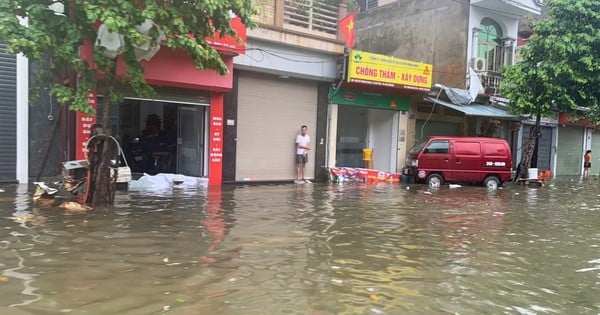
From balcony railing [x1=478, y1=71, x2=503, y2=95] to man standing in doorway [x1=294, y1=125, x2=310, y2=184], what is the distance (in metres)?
8.53

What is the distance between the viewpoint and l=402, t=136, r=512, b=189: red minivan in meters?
15.5

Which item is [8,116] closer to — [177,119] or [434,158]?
[177,119]

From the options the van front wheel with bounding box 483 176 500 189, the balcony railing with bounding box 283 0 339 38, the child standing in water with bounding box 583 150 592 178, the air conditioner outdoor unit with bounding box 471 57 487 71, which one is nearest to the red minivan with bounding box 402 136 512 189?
the van front wheel with bounding box 483 176 500 189

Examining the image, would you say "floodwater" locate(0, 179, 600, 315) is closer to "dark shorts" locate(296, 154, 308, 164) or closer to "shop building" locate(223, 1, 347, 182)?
"shop building" locate(223, 1, 347, 182)

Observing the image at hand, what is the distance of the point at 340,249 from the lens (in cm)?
605

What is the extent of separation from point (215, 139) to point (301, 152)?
2.99m

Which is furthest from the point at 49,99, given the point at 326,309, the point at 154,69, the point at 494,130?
the point at 494,130

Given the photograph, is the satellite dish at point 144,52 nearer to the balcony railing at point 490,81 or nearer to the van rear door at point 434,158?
the van rear door at point 434,158

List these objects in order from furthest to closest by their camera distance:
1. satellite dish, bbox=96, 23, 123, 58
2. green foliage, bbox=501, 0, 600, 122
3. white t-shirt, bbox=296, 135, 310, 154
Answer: green foliage, bbox=501, 0, 600, 122
white t-shirt, bbox=296, 135, 310, 154
satellite dish, bbox=96, 23, 123, 58

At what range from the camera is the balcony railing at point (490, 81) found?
63.5 ft

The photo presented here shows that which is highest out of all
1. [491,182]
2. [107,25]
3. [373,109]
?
[107,25]

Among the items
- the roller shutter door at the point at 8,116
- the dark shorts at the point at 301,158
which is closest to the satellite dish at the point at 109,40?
the roller shutter door at the point at 8,116

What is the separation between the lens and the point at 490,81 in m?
→ 19.7

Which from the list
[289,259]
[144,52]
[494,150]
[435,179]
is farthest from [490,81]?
[289,259]
